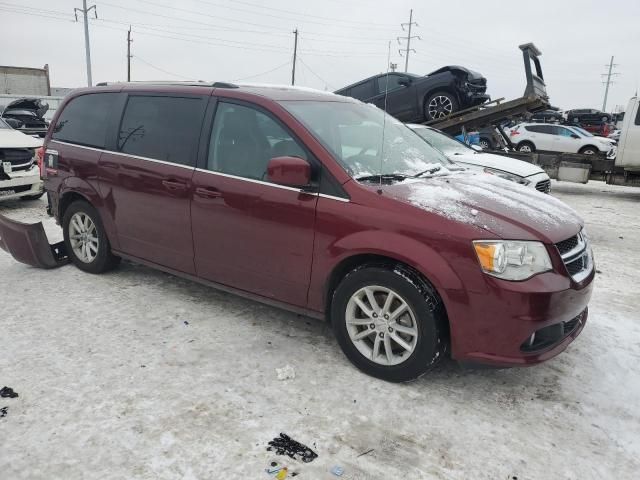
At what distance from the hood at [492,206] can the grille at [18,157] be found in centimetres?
712

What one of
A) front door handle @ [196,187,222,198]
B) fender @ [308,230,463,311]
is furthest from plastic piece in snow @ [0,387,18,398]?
fender @ [308,230,463,311]

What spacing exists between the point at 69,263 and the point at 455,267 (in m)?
4.17

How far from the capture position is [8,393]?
2.95m

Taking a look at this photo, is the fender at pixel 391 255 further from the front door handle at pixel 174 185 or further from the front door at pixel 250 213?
the front door handle at pixel 174 185

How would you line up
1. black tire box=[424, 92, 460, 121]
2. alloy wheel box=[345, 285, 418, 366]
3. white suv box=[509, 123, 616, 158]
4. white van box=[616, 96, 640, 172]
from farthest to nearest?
1. white suv box=[509, 123, 616, 158]
2. black tire box=[424, 92, 460, 121]
3. white van box=[616, 96, 640, 172]
4. alloy wheel box=[345, 285, 418, 366]

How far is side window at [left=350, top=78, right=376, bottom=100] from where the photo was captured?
12914 mm

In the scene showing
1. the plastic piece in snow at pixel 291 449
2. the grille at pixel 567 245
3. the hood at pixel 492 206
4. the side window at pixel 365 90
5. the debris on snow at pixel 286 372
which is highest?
the side window at pixel 365 90

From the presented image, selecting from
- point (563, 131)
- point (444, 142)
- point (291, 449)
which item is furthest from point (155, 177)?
point (563, 131)

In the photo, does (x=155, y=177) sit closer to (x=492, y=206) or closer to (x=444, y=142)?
(x=492, y=206)

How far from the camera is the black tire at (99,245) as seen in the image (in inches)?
190

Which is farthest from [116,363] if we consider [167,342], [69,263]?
[69,263]

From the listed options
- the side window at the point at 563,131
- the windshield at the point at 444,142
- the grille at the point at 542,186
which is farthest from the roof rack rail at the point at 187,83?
the side window at the point at 563,131

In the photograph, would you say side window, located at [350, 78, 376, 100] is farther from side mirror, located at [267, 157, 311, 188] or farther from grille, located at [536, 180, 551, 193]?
side mirror, located at [267, 157, 311, 188]

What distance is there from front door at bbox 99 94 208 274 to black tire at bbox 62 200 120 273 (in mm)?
264
